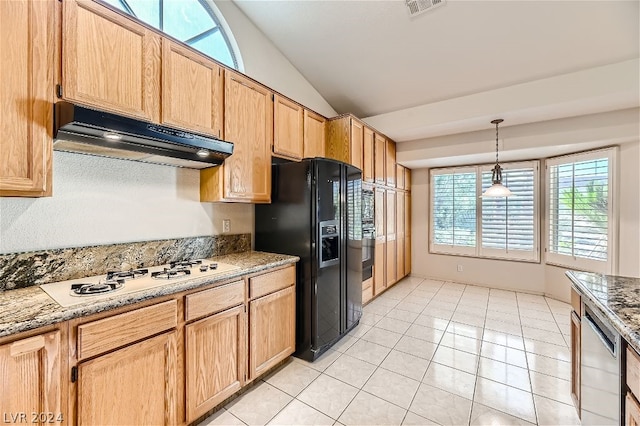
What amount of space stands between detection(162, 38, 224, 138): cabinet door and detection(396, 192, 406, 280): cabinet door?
3.44 meters

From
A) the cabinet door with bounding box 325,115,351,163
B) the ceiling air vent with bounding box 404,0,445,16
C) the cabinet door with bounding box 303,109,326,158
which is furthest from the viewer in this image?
the cabinet door with bounding box 325,115,351,163

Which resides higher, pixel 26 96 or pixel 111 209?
pixel 26 96

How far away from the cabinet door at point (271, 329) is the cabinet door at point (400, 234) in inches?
111

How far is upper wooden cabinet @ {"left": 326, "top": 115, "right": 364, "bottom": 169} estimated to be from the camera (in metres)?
3.30

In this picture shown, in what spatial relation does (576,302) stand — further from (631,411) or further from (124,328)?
(124,328)

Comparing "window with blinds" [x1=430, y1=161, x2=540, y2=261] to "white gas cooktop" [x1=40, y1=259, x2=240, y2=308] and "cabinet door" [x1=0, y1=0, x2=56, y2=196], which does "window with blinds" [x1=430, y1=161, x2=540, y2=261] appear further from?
"cabinet door" [x1=0, y1=0, x2=56, y2=196]

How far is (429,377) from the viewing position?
7.26 feet

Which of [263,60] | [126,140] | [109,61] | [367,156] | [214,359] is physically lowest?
[214,359]

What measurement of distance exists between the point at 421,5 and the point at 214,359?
340 cm

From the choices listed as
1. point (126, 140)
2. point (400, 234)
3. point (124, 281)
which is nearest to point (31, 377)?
point (124, 281)

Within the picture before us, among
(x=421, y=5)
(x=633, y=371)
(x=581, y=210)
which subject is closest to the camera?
(x=633, y=371)

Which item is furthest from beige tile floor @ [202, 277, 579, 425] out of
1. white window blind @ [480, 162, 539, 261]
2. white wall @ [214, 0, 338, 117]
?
white wall @ [214, 0, 338, 117]

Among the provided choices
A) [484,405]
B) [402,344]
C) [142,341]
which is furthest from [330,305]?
[142,341]

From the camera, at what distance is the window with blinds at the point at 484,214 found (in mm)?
4316
